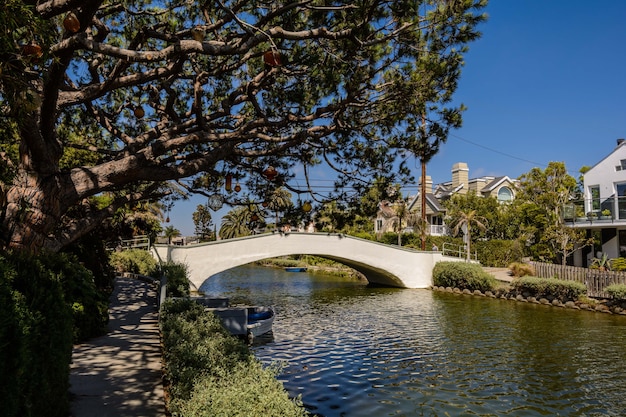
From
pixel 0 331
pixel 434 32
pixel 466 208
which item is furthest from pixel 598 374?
pixel 466 208

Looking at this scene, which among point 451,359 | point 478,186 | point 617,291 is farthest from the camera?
point 478,186

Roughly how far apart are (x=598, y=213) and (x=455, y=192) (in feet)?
64.0

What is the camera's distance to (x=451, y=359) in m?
12.6

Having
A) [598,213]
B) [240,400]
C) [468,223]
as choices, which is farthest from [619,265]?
[240,400]

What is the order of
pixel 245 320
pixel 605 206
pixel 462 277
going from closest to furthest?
pixel 245 320 < pixel 462 277 < pixel 605 206

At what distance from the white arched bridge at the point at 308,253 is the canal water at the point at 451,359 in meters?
5.97

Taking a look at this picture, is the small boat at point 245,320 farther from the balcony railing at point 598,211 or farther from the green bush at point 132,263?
the balcony railing at point 598,211

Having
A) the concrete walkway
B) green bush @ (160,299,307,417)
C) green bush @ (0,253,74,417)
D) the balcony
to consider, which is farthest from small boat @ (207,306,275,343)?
the balcony

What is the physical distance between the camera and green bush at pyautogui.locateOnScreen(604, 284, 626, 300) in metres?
20.0

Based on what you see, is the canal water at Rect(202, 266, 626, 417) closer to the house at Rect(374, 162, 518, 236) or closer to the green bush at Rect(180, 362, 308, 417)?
the green bush at Rect(180, 362, 308, 417)

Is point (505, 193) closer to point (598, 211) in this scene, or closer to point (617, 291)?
point (598, 211)

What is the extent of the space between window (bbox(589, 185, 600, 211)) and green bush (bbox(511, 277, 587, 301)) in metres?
11.5

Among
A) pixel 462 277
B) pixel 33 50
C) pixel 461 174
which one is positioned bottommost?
pixel 462 277

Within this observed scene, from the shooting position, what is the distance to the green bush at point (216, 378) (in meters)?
4.21
